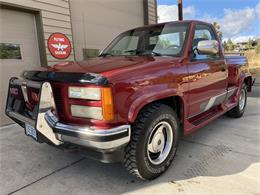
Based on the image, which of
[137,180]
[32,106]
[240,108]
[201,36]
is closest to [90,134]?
[137,180]

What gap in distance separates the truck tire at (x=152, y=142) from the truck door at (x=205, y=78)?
47cm

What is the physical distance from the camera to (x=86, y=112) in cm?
204

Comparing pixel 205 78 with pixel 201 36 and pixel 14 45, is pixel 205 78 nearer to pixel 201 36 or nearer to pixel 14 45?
pixel 201 36

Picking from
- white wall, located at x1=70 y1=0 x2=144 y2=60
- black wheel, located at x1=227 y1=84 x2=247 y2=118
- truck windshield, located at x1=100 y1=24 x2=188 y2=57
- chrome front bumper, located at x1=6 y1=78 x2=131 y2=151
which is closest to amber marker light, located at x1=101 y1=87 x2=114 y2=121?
chrome front bumper, located at x1=6 y1=78 x2=131 y2=151

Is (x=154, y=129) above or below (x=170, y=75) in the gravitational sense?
below

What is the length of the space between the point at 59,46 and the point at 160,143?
4.19 meters

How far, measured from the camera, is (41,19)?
17.6 feet

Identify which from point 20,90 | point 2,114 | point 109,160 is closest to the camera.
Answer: point 109,160

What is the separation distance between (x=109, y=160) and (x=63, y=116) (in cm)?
60

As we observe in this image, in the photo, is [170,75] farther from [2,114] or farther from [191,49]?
[2,114]

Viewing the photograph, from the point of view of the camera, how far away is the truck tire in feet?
7.33

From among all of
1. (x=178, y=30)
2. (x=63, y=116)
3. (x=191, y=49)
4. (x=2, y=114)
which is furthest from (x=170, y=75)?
(x=2, y=114)

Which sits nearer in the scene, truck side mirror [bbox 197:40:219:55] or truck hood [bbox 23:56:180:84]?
truck hood [bbox 23:56:180:84]

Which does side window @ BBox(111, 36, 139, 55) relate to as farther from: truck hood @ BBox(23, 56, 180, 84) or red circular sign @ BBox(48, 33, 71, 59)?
red circular sign @ BBox(48, 33, 71, 59)
